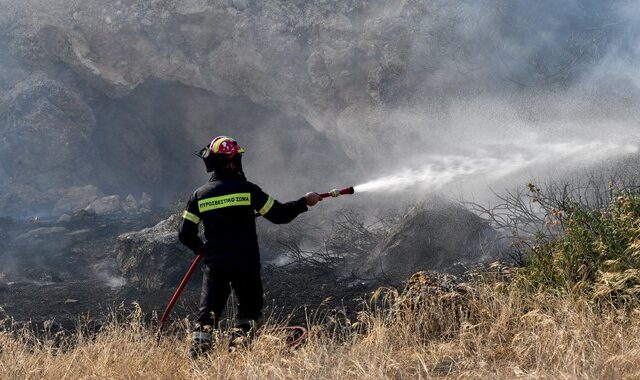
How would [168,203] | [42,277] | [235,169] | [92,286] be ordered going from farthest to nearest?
[168,203]
[42,277]
[92,286]
[235,169]

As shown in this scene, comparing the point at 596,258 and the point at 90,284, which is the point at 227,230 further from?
the point at 90,284

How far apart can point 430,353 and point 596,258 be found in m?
1.36

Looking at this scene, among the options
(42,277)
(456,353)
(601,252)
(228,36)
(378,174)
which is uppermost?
(228,36)

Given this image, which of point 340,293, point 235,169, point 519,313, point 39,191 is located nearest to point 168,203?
point 39,191

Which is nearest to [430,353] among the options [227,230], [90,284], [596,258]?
[596,258]

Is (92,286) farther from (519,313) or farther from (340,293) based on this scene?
(519,313)

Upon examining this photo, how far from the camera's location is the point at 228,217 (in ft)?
15.8

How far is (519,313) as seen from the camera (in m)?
4.36

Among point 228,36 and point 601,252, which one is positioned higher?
point 228,36

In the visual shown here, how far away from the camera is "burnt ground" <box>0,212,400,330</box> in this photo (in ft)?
22.0

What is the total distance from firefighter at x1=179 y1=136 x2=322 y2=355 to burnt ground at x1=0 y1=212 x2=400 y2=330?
488 mm

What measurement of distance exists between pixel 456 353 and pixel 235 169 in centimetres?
194

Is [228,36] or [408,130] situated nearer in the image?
[408,130]

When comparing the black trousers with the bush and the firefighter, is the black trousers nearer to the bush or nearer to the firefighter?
the firefighter
